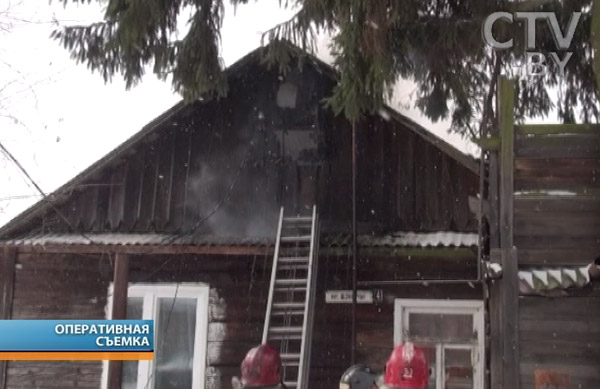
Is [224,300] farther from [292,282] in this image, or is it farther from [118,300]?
[292,282]

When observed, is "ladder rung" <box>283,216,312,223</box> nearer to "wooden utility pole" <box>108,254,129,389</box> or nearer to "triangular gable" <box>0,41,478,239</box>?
"triangular gable" <box>0,41,478,239</box>

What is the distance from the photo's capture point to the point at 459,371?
885 centimetres

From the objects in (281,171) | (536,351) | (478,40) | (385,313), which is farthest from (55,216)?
(536,351)

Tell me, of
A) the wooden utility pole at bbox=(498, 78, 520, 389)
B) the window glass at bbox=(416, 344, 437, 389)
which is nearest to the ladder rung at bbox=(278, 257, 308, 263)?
the window glass at bbox=(416, 344, 437, 389)

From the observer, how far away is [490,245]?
20.2ft

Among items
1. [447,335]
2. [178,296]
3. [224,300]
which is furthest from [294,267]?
[447,335]

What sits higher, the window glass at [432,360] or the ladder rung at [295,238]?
the ladder rung at [295,238]

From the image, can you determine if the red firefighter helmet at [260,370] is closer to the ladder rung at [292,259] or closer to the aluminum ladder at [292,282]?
the aluminum ladder at [292,282]

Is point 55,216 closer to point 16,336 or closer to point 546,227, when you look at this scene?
point 16,336

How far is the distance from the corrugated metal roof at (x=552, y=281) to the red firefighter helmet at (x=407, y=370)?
146cm

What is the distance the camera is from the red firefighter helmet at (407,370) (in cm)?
493

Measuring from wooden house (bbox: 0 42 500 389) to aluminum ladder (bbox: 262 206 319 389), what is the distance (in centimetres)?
27

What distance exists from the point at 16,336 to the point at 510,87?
752 cm
